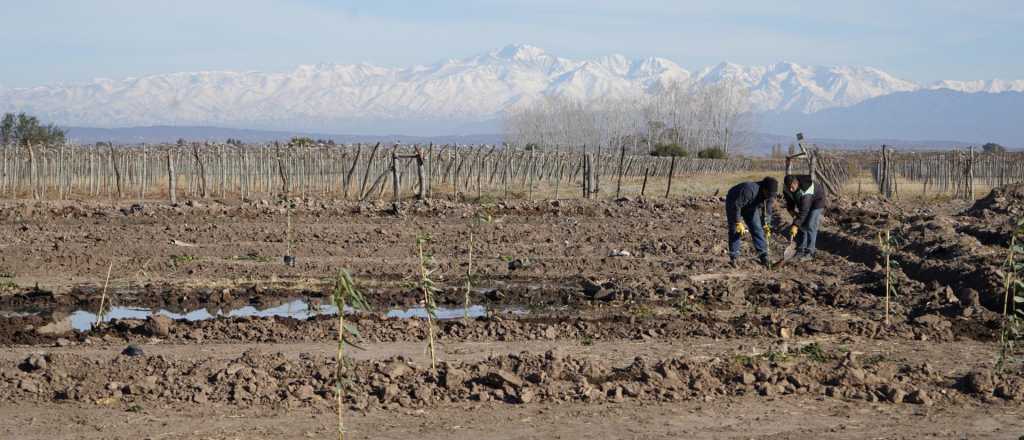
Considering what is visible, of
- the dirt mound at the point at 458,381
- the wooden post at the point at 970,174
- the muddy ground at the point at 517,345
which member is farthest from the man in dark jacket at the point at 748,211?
the wooden post at the point at 970,174

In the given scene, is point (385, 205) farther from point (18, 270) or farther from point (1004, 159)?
point (1004, 159)

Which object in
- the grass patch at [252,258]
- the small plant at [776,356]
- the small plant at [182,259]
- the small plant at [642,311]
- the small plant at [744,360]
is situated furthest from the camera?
the grass patch at [252,258]

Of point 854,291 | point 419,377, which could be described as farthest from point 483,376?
point 854,291

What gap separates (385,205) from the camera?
2456cm

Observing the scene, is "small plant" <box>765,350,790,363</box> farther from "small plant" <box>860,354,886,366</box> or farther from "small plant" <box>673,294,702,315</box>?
"small plant" <box>673,294,702,315</box>

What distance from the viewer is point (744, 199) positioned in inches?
549

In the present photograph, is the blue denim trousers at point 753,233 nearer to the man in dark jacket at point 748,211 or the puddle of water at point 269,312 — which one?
the man in dark jacket at point 748,211

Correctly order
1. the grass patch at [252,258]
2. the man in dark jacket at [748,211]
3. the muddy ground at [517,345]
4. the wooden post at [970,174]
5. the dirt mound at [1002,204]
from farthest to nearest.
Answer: the wooden post at [970,174]
the dirt mound at [1002,204]
the grass patch at [252,258]
the man in dark jacket at [748,211]
the muddy ground at [517,345]

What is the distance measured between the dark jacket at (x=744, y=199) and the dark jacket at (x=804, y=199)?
411 mm

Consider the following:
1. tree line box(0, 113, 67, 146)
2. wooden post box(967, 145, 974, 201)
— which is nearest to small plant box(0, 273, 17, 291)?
wooden post box(967, 145, 974, 201)

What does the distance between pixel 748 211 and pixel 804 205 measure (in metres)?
0.66

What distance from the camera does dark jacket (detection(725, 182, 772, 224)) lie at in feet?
45.7

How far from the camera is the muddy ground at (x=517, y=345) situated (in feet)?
22.8

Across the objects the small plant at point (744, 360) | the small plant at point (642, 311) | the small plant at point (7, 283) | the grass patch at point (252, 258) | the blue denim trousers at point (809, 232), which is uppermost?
the blue denim trousers at point (809, 232)
